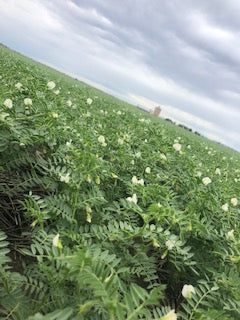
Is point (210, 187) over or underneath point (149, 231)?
over

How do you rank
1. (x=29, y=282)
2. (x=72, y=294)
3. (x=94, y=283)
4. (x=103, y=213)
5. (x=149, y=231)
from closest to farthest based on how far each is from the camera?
(x=94, y=283) < (x=72, y=294) < (x=29, y=282) < (x=149, y=231) < (x=103, y=213)

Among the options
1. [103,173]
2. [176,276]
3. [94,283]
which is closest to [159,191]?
[103,173]

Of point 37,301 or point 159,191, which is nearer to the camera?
point 37,301

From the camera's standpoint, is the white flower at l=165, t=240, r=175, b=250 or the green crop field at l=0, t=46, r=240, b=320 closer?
the green crop field at l=0, t=46, r=240, b=320

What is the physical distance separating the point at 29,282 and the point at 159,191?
1009 mm

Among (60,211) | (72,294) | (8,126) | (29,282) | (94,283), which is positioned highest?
(8,126)

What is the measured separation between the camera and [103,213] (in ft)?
5.75

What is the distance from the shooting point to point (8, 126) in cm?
187

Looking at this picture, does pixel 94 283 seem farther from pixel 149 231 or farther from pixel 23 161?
pixel 23 161

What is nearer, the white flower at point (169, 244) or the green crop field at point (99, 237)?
the green crop field at point (99, 237)

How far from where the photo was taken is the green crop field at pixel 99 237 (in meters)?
1.10

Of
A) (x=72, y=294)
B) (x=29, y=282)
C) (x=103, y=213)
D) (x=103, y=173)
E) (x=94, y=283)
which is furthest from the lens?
(x=103, y=173)

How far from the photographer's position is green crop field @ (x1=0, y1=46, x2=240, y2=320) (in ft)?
3.61

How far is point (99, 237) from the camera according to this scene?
58.4 inches
